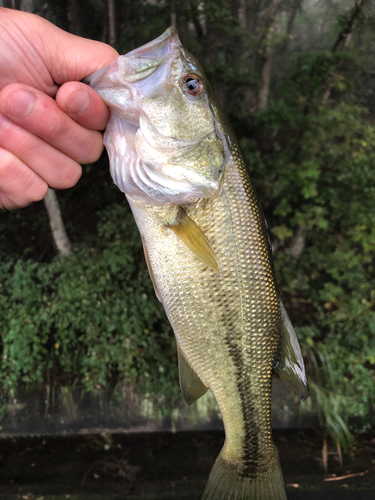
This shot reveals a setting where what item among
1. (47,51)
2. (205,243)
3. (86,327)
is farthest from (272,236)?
(47,51)

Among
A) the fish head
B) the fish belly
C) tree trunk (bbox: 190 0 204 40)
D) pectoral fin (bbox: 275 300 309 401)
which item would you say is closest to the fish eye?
the fish head

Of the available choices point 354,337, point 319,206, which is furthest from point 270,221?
point 354,337

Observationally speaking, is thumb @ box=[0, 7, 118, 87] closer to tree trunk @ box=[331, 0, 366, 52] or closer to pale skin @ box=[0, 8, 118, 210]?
pale skin @ box=[0, 8, 118, 210]

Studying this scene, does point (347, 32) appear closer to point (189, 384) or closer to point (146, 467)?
point (189, 384)

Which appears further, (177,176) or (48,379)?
(48,379)

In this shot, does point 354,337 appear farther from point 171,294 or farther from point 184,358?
point 171,294

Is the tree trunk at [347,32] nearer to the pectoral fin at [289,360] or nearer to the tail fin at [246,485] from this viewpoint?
the pectoral fin at [289,360]

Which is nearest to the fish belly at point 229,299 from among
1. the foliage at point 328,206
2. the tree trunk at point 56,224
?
the foliage at point 328,206
